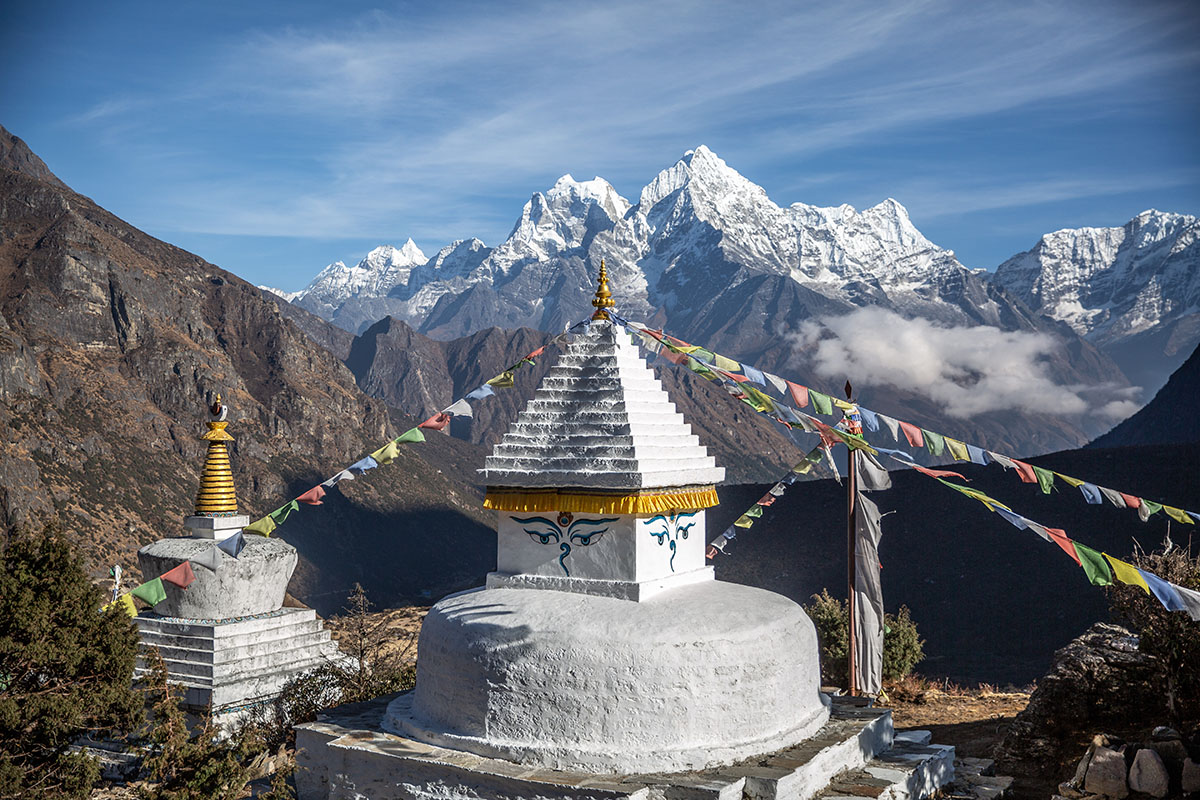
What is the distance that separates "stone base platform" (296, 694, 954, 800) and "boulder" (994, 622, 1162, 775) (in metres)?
1.76

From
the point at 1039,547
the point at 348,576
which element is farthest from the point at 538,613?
the point at 348,576

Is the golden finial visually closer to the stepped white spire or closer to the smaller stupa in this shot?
the stepped white spire

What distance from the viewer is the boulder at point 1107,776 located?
10039mm

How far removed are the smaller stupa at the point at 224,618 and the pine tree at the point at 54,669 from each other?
2.10 m

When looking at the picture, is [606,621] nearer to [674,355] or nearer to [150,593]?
[674,355]

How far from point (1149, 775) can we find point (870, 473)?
14.5 feet

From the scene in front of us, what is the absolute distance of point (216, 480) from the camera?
15758 millimetres

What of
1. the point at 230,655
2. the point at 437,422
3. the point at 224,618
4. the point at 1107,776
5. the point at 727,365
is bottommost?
the point at 1107,776

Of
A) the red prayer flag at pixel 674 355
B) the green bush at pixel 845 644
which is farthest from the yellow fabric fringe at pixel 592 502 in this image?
the green bush at pixel 845 644

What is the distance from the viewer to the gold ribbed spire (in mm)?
15672

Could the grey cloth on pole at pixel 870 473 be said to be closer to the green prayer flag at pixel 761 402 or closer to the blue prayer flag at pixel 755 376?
the blue prayer flag at pixel 755 376

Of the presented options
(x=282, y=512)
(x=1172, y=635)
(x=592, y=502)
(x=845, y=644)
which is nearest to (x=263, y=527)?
(x=282, y=512)

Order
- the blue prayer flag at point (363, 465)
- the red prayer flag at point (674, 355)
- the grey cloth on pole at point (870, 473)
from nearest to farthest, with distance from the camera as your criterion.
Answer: the blue prayer flag at point (363, 465) < the red prayer flag at point (674, 355) < the grey cloth on pole at point (870, 473)

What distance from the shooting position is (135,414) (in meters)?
75.8
